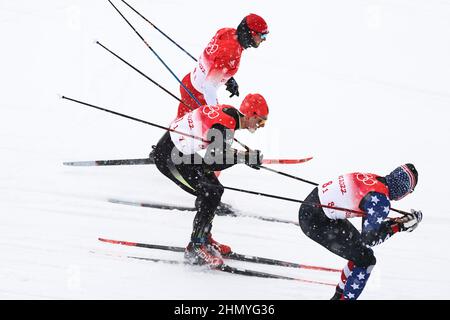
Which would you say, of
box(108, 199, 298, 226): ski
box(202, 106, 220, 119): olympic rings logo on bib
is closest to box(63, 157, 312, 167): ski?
box(108, 199, 298, 226): ski

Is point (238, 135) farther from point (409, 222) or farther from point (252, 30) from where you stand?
point (409, 222)

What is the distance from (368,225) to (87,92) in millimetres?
6708

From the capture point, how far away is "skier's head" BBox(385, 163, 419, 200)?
5.43m

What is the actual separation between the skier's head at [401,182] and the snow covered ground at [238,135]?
1011 millimetres

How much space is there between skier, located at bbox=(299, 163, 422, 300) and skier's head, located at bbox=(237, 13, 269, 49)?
6.89ft

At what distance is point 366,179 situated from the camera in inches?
217

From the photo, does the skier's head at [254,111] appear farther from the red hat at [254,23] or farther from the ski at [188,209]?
the ski at [188,209]

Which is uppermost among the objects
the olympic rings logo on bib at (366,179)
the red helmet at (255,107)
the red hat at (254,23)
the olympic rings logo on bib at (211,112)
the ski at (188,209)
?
the red hat at (254,23)

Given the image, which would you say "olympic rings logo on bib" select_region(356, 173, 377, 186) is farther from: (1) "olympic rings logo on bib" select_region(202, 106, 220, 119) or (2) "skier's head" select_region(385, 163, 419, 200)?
(1) "olympic rings logo on bib" select_region(202, 106, 220, 119)

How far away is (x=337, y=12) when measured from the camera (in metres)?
14.6

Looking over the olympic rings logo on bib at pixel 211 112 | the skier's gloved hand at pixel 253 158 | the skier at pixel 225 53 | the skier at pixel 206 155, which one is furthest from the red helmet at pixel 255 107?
the skier at pixel 225 53

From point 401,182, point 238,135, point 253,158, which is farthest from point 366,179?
point 238,135

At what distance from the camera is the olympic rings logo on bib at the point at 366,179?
5469 millimetres
